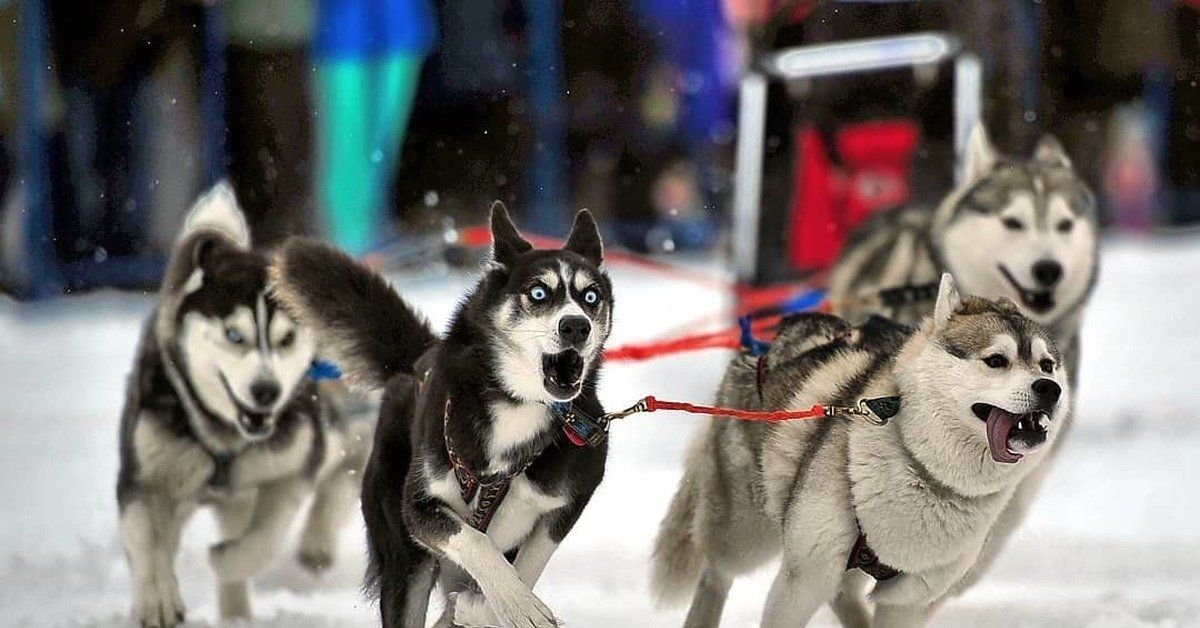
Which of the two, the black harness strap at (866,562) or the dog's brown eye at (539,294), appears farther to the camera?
the black harness strap at (866,562)

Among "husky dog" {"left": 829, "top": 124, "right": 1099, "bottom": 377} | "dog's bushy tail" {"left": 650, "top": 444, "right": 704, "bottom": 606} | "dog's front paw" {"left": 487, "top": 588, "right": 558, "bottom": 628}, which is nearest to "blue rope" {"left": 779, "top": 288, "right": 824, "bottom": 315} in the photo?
"husky dog" {"left": 829, "top": 124, "right": 1099, "bottom": 377}

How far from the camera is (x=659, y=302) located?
22.5 feet

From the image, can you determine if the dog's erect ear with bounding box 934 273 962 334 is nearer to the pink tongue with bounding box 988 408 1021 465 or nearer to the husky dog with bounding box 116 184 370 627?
the pink tongue with bounding box 988 408 1021 465

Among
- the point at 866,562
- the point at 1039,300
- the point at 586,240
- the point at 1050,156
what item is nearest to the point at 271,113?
the point at 1050,156

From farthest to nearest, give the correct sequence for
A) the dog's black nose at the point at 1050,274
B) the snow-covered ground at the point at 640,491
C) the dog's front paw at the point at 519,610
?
1. the dog's black nose at the point at 1050,274
2. the snow-covered ground at the point at 640,491
3. the dog's front paw at the point at 519,610

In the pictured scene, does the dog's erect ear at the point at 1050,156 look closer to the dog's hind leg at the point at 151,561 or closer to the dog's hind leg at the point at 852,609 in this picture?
the dog's hind leg at the point at 852,609

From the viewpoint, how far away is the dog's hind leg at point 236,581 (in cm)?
348

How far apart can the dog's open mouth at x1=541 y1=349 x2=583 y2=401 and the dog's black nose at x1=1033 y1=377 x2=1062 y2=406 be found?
0.68 m

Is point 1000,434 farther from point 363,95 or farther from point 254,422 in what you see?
point 363,95

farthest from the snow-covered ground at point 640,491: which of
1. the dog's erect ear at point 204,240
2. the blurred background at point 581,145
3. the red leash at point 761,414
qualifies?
the dog's erect ear at point 204,240

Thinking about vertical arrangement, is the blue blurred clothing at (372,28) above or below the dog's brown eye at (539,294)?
below

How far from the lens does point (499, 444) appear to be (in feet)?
7.53

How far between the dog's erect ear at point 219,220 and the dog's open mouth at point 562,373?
150 cm

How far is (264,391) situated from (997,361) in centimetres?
166
